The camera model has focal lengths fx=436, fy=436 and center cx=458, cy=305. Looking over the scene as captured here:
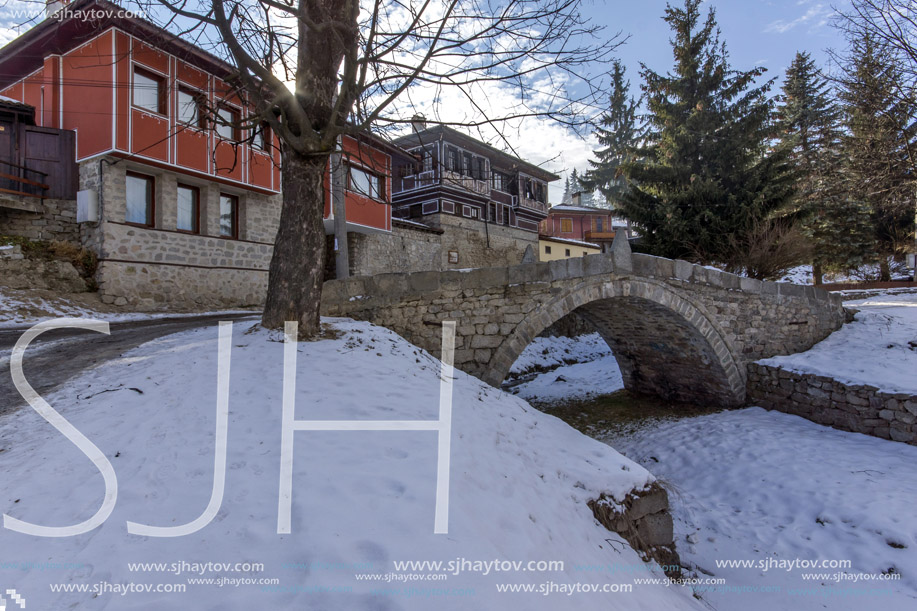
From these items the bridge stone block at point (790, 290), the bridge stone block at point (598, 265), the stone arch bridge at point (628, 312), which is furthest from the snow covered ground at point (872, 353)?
the bridge stone block at point (598, 265)

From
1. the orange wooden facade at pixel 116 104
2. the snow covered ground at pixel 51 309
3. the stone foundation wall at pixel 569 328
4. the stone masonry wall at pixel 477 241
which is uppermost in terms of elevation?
the orange wooden facade at pixel 116 104

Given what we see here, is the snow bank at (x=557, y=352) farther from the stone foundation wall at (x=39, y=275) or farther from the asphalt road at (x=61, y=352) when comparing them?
the stone foundation wall at (x=39, y=275)

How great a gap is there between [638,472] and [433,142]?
60.9 feet

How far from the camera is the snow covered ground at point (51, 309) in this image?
301 inches

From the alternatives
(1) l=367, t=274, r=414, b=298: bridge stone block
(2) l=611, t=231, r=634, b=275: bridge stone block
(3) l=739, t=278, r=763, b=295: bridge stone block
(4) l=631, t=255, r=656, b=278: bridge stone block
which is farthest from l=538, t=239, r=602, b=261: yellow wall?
(1) l=367, t=274, r=414, b=298: bridge stone block

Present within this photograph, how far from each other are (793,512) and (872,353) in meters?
5.45

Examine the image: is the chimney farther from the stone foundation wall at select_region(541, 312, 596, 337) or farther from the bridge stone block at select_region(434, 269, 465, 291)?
the stone foundation wall at select_region(541, 312, 596, 337)

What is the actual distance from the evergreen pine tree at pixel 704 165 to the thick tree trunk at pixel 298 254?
1337 centimetres

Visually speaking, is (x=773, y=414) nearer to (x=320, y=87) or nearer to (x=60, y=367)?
(x=320, y=87)

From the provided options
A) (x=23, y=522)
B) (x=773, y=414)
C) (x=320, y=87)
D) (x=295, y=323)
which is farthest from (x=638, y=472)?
(x=773, y=414)

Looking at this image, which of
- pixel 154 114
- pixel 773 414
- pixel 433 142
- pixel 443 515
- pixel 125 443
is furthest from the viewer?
pixel 433 142

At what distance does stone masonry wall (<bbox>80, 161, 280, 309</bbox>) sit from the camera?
9.70m

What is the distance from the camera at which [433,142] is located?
20000 mm

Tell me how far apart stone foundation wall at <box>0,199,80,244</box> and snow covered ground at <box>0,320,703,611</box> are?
27.4 ft
